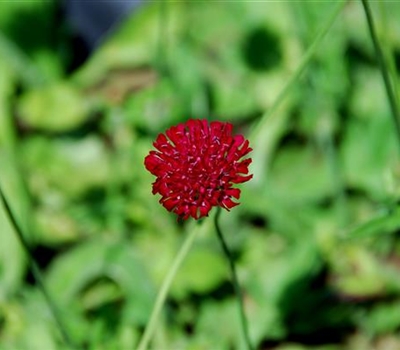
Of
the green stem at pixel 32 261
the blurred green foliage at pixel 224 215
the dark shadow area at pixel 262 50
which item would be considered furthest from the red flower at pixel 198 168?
the dark shadow area at pixel 262 50

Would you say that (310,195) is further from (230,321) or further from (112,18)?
(112,18)

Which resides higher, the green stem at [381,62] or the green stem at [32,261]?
the green stem at [381,62]

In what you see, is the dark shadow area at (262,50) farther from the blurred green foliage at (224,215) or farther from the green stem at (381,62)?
the green stem at (381,62)

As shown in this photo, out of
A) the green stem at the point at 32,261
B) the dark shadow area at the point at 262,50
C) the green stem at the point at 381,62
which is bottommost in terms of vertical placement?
the green stem at the point at 32,261

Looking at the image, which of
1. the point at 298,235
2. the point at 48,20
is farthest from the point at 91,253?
the point at 48,20

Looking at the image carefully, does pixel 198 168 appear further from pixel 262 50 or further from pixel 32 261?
pixel 262 50

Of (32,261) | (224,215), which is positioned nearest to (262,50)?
(224,215)

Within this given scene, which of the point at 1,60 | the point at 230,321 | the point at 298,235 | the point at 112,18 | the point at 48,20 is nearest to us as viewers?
the point at 230,321
